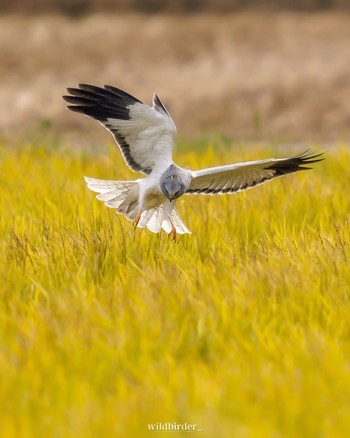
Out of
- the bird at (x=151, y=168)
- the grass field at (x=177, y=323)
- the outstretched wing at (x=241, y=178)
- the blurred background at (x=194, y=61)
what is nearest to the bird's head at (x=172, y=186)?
the bird at (x=151, y=168)

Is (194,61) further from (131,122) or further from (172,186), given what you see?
(172,186)

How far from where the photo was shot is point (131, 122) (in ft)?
18.2

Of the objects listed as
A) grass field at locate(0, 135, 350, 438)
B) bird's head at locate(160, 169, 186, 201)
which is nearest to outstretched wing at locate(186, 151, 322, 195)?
grass field at locate(0, 135, 350, 438)

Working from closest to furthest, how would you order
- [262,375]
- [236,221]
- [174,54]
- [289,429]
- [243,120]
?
[289,429] < [262,375] < [236,221] < [243,120] < [174,54]

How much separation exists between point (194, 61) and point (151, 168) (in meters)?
9.65

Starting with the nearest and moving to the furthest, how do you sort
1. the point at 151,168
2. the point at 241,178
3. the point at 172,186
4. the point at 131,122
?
the point at 172,186, the point at 131,122, the point at 151,168, the point at 241,178

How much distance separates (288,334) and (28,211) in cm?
242

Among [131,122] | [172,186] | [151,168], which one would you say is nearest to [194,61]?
[151,168]

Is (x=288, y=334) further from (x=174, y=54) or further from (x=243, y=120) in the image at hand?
(x=174, y=54)

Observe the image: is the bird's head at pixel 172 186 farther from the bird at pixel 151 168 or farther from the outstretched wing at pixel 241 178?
the outstretched wing at pixel 241 178

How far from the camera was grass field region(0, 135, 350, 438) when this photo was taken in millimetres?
2973

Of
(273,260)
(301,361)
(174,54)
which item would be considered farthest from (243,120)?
(301,361)

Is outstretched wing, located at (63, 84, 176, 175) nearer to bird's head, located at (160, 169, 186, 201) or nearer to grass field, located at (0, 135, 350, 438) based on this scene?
bird's head, located at (160, 169, 186, 201)

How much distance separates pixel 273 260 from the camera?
445cm
